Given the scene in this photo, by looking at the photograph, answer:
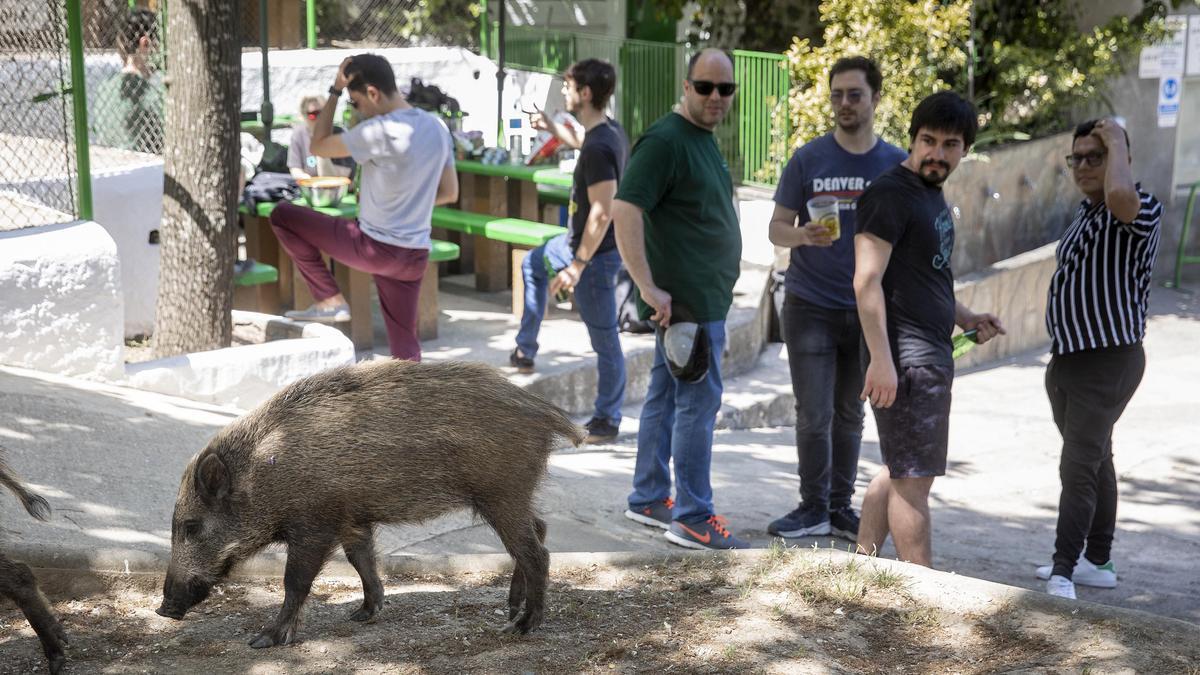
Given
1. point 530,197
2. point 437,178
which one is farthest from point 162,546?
point 530,197

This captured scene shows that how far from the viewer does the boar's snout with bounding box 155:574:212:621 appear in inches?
154

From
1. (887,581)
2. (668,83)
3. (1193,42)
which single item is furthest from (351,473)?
(1193,42)

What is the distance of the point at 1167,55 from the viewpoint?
14344mm

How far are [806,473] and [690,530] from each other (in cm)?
75

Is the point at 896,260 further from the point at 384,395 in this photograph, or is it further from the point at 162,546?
the point at 162,546

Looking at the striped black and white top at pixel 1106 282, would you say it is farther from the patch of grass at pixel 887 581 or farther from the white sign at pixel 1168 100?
the white sign at pixel 1168 100

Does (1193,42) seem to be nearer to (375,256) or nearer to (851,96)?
(851,96)

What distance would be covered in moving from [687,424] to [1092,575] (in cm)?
192

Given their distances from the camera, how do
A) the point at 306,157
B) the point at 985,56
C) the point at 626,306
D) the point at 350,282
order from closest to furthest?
the point at 350,282 → the point at 626,306 → the point at 306,157 → the point at 985,56

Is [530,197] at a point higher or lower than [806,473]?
higher

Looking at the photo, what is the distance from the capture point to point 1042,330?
12.7m

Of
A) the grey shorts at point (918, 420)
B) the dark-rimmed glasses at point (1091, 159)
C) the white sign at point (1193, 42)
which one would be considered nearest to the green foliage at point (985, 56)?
the white sign at point (1193, 42)

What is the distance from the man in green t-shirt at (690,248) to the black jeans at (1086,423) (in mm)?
1380

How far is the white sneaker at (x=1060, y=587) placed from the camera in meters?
5.50
